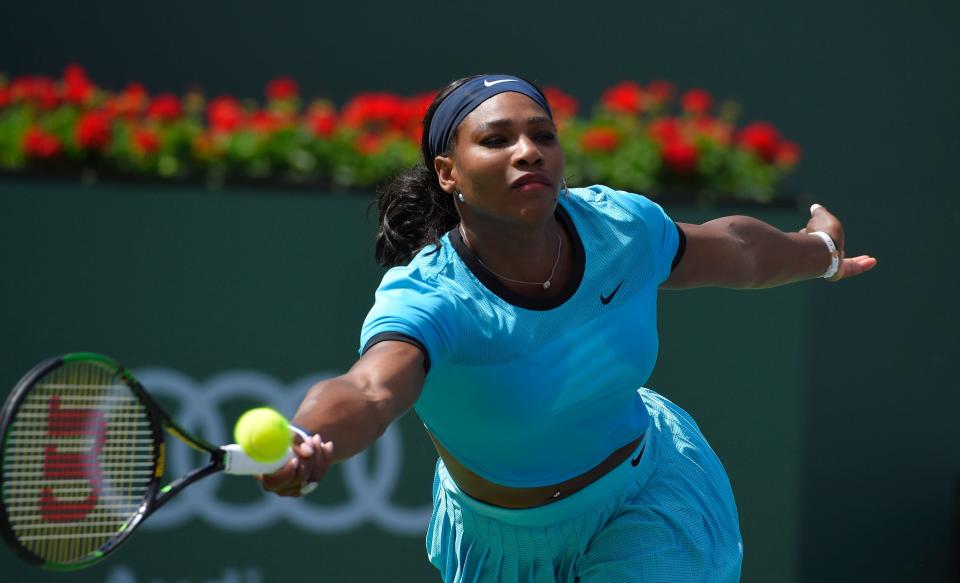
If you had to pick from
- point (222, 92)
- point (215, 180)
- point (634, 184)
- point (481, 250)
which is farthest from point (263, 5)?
point (481, 250)

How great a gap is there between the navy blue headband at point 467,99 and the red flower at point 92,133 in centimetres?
276

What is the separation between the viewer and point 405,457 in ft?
19.0

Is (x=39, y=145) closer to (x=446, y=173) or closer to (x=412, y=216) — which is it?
(x=412, y=216)

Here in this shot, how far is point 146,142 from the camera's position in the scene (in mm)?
5664

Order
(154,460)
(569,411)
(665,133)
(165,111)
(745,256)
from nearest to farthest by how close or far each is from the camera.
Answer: (154,460) < (569,411) < (745,256) < (165,111) < (665,133)

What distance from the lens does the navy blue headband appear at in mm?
3174

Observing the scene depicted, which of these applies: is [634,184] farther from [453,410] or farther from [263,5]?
[453,410]

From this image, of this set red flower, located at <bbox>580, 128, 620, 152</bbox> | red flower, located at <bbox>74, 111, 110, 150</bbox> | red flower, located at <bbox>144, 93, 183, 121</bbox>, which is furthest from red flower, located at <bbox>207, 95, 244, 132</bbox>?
red flower, located at <bbox>580, 128, 620, 152</bbox>

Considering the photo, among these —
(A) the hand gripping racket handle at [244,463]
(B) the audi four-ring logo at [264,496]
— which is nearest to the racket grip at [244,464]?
(A) the hand gripping racket handle at [244,463]

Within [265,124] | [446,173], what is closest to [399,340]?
[446,173]

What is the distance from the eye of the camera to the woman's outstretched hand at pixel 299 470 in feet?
7.95

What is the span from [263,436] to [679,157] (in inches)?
160

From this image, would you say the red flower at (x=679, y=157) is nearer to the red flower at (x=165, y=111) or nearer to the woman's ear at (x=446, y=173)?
the red flower at (x=165, y=111)

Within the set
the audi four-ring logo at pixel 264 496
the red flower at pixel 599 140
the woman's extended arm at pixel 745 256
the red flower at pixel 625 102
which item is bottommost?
the audi four-ring logo at pixel 264 496
